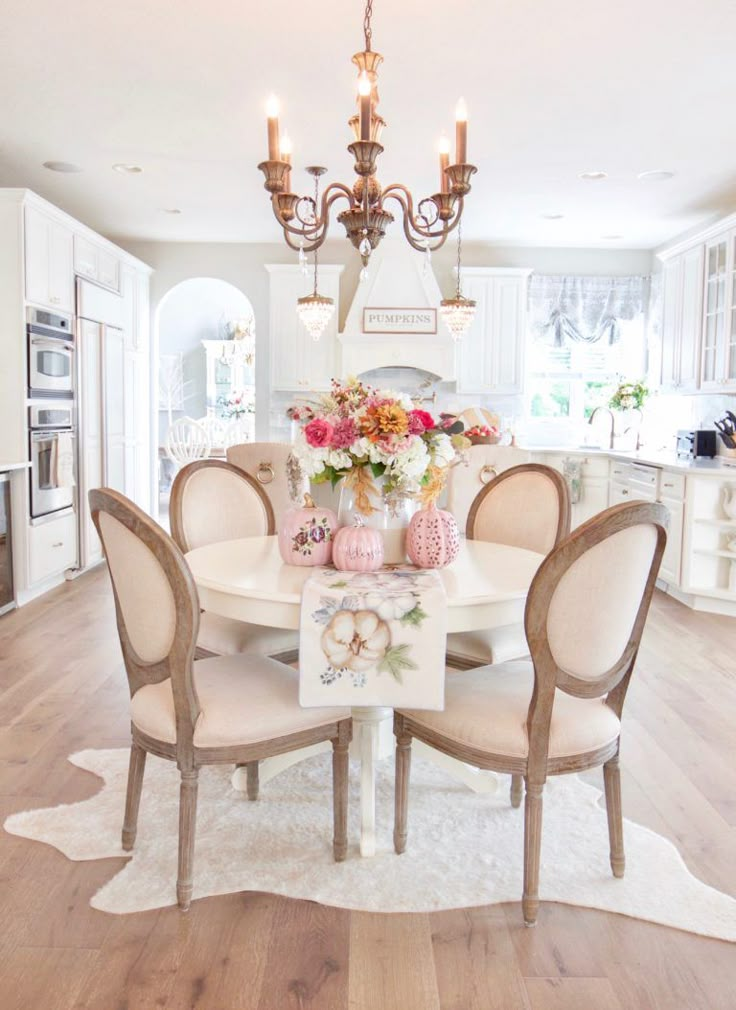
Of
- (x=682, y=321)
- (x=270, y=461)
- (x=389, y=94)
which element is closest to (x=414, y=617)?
(x=270, y=461)

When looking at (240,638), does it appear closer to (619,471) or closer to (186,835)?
(186,835)

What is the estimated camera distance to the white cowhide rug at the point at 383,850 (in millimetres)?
1841

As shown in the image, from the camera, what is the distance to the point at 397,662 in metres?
1.78

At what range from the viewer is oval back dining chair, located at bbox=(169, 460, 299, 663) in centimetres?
253

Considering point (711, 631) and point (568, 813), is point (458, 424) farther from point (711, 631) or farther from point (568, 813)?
point (711, 631)

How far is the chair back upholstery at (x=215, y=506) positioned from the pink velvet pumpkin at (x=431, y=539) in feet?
3.21

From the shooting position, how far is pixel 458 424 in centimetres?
217

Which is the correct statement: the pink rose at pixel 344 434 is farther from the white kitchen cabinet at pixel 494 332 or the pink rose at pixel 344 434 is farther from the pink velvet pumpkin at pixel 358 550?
the white kitchen cabinet at pixel 494 332

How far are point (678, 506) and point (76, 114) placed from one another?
3.95m

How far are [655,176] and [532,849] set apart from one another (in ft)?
14.8

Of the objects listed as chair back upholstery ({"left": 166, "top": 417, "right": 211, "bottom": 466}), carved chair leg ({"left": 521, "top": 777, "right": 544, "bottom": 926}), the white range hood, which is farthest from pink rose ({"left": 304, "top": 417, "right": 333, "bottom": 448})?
chair back upholstery ({"left": 166, "top": 417, "right": 211, "bottom": 466})

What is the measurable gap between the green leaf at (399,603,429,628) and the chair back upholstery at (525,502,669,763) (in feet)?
0.77

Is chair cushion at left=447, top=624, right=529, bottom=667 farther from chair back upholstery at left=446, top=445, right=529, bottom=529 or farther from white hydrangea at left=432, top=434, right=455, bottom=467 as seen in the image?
chair back upholstery at left=446, top=445, right=529, bottom=529

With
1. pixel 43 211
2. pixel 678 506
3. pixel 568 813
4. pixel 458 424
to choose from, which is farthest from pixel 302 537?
pixel 43 211
